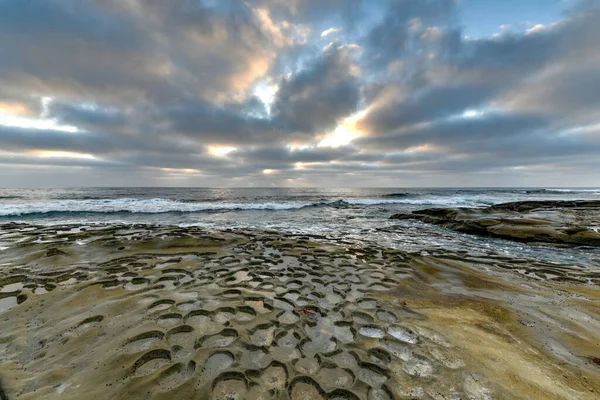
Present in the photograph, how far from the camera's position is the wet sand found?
9.19 feet

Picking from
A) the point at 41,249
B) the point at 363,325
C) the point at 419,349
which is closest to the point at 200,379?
the point at 363,325

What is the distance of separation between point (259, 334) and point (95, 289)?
14.5ft

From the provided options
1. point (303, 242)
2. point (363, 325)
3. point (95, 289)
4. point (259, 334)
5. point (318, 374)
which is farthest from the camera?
point (303, 242)

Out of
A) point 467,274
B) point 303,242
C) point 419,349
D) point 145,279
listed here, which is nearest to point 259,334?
point 419,349

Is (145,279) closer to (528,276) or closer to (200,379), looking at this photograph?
(200,379)

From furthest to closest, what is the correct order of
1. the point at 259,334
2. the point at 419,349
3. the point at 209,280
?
the point at 209,280 < the point at 259,334 < the point at 419,349

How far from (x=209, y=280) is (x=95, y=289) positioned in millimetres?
2467

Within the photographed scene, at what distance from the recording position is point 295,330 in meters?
3.90

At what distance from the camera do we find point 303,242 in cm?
1076

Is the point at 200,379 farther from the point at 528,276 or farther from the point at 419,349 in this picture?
the point at 528,276

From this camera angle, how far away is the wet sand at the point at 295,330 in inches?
110

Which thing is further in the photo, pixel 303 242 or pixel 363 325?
pixel 303 242

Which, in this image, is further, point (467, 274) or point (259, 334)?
point (467, 274)

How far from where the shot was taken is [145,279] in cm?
619
